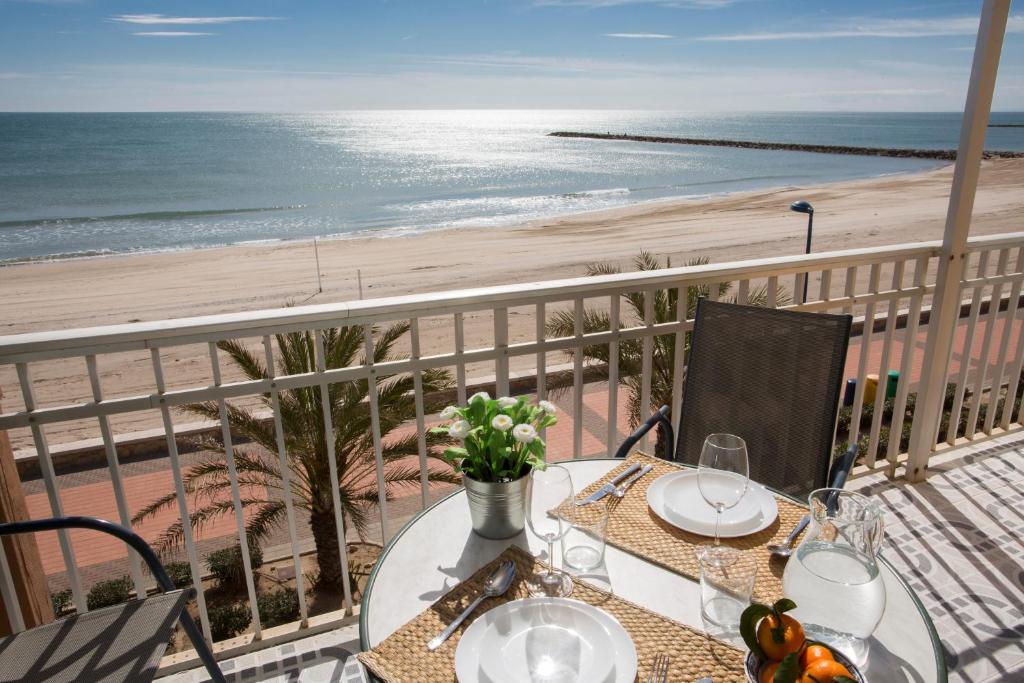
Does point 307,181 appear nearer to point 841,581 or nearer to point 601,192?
point 601,192

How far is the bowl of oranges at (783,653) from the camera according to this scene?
2.23ft

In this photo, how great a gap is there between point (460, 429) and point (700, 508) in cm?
53

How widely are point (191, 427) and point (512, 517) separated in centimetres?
631

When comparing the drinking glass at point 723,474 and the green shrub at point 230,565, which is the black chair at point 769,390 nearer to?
the drinking glass at point 723,474

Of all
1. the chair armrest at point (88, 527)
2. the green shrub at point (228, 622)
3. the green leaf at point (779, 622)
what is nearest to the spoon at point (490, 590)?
the green leaf at point (779, 622)

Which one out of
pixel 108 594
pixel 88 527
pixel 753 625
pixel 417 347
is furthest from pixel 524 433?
pixel 108 594

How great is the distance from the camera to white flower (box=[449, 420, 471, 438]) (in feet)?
3.83

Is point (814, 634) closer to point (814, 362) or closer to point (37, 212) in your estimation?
point (814, 362)

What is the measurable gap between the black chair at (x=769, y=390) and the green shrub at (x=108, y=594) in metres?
4.02

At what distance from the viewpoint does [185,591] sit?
155 centimetres

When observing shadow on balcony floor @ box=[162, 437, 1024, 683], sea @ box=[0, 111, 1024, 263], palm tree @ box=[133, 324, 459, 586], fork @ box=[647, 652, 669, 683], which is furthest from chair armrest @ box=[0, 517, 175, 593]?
sea @ box=[0, 111, 1024, 263]

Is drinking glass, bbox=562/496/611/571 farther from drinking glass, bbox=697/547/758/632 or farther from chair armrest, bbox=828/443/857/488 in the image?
chair armrest, bbox=828/443/857/488

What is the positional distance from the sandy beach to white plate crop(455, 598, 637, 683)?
788 centimetres

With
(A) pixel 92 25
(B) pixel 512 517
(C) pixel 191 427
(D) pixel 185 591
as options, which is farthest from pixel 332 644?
(A) pixel 92 25
